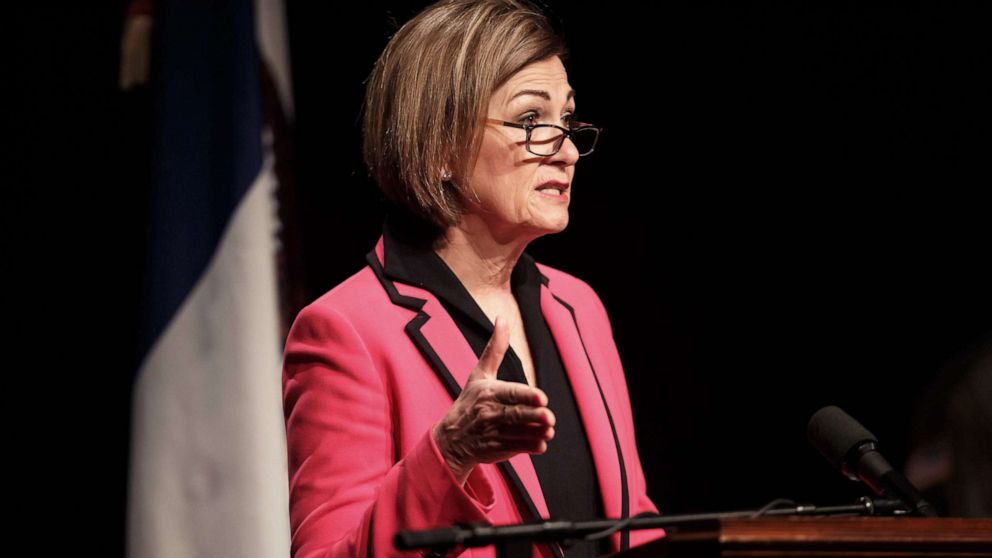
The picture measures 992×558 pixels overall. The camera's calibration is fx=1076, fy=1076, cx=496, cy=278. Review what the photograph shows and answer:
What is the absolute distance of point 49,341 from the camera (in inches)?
113

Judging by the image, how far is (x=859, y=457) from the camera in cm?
154

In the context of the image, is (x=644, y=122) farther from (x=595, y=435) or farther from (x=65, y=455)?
(x=65, y=455)

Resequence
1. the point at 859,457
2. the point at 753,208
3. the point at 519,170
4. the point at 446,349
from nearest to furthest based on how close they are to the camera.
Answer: the point at 859,457 → the point at 446,349 → the point at 519,170 → the point at 753,208

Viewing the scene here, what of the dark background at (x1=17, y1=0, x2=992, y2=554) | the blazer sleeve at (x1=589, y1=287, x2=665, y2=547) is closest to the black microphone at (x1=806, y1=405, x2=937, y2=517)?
the blazer sleeve at (x1=589, y1=287, x2=665, y2=547)

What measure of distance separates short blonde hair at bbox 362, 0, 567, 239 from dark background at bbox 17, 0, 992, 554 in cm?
105

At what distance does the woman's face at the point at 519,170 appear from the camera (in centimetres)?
190

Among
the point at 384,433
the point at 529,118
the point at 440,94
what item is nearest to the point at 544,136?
the point at 529,118

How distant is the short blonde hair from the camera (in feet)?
6.24

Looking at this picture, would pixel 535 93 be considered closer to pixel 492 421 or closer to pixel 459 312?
pixel 459 312

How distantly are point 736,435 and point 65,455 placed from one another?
187 centimetres

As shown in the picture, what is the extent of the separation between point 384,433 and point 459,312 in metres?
0.29

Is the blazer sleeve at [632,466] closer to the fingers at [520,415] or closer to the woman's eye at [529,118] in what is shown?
the woman's eye at [529,118]

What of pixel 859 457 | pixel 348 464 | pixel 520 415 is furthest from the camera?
pixel 348 464

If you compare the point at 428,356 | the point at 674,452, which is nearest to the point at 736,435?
the point at 674,452
